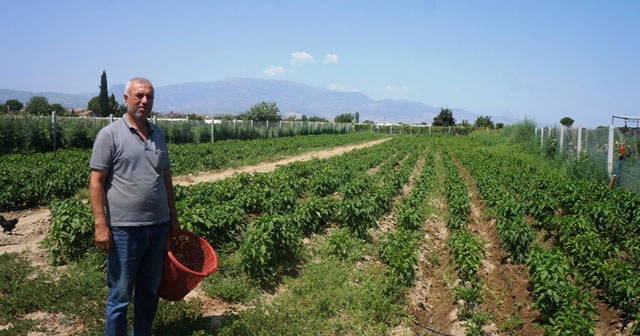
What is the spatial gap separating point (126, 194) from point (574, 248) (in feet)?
22.1

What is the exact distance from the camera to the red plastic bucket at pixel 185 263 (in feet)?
15.1

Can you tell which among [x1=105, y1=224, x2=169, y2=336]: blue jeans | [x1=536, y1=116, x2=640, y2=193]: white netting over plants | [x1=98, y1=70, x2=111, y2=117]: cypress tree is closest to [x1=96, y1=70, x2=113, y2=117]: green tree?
[x1=98, y1=70, x2=111, y2=117]: cypress tree

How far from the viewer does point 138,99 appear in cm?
418

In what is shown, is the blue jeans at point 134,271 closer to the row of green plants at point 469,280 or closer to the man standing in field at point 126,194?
the man standing in field at point 126,194

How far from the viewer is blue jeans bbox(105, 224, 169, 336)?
4180 millimetres

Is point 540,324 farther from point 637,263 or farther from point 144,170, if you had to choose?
point 144,170

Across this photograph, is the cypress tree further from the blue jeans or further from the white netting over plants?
the blue jeans

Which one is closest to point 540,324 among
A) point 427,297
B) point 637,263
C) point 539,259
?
point 539,259

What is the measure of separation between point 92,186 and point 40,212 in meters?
8.33

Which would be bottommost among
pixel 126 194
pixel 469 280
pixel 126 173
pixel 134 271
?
pixel 469 280

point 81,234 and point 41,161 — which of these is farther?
point 41,161

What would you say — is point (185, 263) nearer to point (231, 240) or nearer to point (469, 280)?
point (231, 240)

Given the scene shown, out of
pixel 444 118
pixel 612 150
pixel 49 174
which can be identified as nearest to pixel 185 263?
pixel 49 174

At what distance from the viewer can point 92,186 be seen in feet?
13.3
